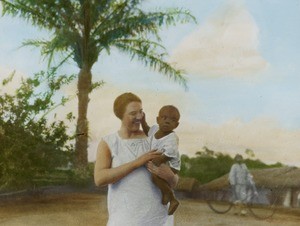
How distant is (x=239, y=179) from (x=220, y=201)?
67 centimetres

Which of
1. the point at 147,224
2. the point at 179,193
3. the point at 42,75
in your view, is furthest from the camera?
the point at 179,193

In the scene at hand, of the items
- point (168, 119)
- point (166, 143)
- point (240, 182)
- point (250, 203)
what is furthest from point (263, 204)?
point (166, 143)

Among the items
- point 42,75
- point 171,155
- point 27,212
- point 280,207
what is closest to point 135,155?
point 171,155

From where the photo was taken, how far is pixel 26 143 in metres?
10.5

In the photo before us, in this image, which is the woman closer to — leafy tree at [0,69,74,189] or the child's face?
the child's face

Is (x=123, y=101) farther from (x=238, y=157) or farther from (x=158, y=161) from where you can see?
(x=238, y=157)

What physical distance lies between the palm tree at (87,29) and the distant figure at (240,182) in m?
1.89

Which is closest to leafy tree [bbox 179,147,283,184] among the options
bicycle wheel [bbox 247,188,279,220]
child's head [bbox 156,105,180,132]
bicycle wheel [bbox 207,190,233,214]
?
bicycle wheel [bbox 207,190,233,214]

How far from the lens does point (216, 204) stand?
11.0m

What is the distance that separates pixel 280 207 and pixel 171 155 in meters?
7.69

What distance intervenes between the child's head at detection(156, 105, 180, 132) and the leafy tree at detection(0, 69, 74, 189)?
6241mm

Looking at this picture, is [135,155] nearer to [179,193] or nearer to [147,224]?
[147,224]

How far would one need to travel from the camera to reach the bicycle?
10.7 metres

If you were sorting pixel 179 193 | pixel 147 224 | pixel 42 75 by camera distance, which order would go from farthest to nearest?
pixel 179 193, pixel 42 75, pixel 147 224
